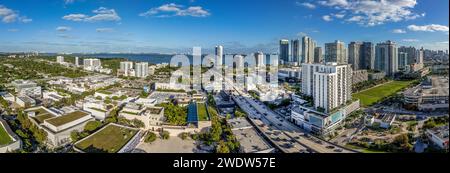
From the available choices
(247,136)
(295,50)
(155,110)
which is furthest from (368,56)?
(155,110)

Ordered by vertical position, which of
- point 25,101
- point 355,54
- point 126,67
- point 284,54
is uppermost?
point 284,54

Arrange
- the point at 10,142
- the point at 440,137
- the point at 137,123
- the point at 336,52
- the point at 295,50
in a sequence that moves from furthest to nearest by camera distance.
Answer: the point at 295,50, the point at 336,52, the point at 137,123, the point at 10,142, the point at 440,137

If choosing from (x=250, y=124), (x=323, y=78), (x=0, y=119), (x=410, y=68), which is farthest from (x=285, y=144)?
(x=410, y=68)

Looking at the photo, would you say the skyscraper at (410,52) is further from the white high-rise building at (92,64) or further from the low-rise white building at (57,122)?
the white high-rise building at (92,64)

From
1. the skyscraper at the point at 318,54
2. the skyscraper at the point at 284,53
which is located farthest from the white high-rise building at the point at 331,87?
the skyscraper at the point at 284,53

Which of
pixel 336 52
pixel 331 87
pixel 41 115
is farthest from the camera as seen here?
pixel 336 52

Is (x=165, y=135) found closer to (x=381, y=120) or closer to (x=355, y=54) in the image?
(x=381, y=120)

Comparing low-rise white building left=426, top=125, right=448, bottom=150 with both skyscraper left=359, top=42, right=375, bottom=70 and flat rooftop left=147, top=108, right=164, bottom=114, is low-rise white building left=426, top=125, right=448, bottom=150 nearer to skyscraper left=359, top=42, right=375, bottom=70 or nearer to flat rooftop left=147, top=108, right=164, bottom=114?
flat rooftop left=147, top=108, right=164, bottom=114
